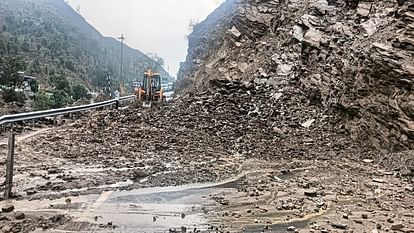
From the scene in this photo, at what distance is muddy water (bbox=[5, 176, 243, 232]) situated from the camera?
6105 mm

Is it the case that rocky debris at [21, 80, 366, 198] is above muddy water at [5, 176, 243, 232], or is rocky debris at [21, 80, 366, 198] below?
above

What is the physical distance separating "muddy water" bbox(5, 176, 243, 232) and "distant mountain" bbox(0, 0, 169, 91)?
4954 centimetres

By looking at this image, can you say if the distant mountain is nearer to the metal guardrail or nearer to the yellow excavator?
the yellow excavator

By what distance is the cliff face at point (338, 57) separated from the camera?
501 inches

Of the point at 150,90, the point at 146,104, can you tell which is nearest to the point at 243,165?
the point at 146,104

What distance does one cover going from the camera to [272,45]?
2298 centimetres

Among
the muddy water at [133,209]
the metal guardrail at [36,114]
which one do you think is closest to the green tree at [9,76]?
the metal guardrail at [36,114]

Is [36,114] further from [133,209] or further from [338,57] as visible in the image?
[338,57]

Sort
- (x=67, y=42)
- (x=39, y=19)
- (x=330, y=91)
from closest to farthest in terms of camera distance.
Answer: (x=330, y=91)
(x=67, y=42)
(x=39, y=19)

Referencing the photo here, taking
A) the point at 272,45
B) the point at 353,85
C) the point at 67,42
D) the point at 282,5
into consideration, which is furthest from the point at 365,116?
the point at 67,42

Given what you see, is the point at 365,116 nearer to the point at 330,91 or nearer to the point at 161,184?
the point at 330,91

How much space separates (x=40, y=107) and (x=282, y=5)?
16956 mm

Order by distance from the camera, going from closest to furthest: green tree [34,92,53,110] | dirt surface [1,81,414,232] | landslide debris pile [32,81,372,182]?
dirt surface [1,81,414,232] < landslide debris pile [32,81,372,182] < green tree [34,92,53,110]

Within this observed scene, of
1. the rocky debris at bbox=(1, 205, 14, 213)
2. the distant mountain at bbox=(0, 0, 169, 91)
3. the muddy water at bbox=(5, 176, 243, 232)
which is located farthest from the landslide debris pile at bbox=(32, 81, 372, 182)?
the distant mountain at bbox=(0, 0, 169, 91)
